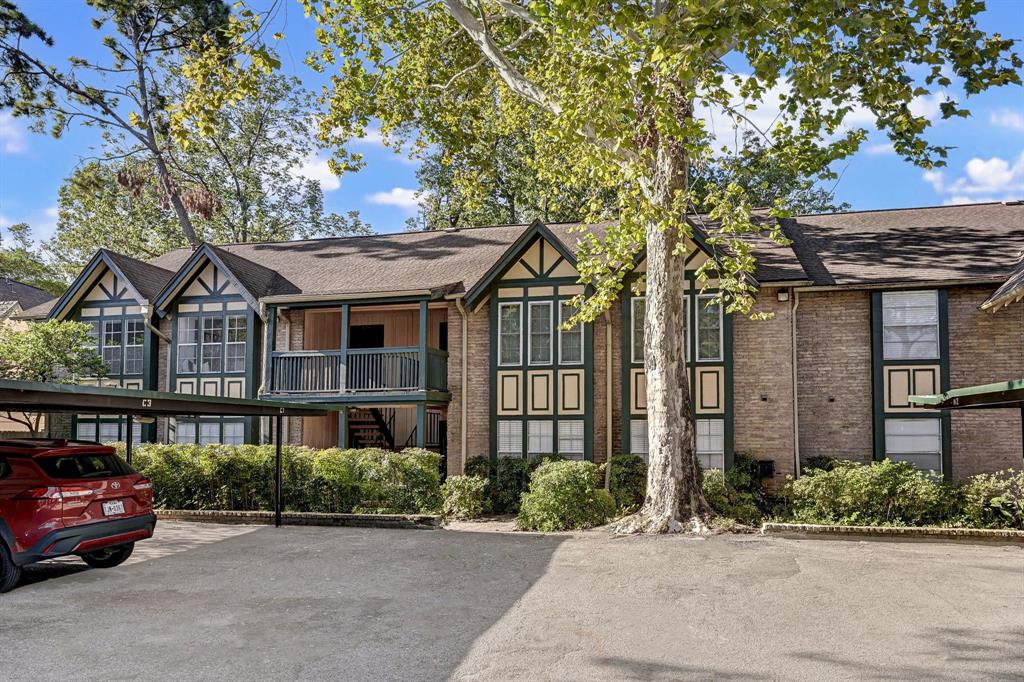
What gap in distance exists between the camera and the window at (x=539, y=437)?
19891 millimetres

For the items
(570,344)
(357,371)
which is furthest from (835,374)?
(357,371)

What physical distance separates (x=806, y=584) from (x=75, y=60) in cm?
2825

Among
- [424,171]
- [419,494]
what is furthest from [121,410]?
[424,171]

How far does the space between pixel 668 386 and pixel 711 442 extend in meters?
3.96

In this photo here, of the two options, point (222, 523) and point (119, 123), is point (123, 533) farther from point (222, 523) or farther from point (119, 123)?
point (119, 123)

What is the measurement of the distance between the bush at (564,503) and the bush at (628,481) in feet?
4.42

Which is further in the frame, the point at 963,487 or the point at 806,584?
the point at 963,487

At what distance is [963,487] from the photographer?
49.2ft

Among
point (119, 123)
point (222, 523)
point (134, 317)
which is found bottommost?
point (222, 523)

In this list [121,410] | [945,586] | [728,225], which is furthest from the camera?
[728,225]

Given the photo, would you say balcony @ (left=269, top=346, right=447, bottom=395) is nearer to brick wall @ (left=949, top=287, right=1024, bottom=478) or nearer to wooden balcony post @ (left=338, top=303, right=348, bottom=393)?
wooden balcony post @ (left=338, top=303, right=348, bottom=393)

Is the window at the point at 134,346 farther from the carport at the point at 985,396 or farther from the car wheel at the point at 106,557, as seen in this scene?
the carport at the point at 985,396

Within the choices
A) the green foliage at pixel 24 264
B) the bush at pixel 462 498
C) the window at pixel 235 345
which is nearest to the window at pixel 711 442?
the bush at pixel 462 498

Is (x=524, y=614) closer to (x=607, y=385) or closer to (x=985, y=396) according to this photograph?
(x=985, y=396)
